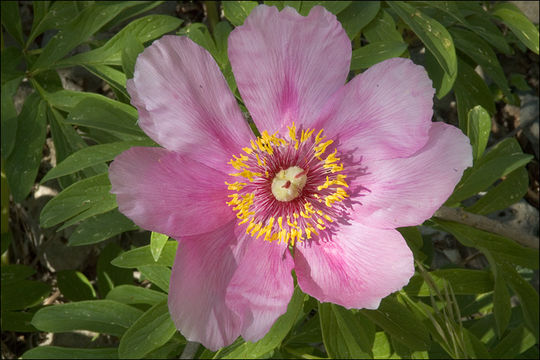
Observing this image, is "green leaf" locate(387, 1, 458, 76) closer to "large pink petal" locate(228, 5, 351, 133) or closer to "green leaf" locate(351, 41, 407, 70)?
"green leaf" locate(351, 41, 407, 70)

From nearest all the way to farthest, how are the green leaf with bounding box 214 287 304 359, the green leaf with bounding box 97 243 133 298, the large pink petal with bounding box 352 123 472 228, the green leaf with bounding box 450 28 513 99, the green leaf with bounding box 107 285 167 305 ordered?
1. the large pink petal with bounding box 352 123 472 228
2. the green leaf with bounding box 214 287 304 359
3. the green leaf with bounding box 107 285 167 305
4. the green leaf with bounding box 450 28 513 99
5. the green leaf with bounding box 97 243 133 298

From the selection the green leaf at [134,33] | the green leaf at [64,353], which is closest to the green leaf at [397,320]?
the green leaf at [64,353]

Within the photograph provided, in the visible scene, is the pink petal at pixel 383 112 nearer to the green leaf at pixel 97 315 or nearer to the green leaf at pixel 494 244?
the green leaf at pixel 494 244

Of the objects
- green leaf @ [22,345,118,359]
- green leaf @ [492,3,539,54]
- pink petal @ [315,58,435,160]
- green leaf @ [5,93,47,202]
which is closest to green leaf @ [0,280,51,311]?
green leaf @ [22,345,118,359]

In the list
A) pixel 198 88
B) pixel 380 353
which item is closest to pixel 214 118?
pixel 198 88

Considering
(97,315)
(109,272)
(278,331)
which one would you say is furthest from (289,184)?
(109,272)

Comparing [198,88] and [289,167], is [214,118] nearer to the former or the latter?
[198,88]

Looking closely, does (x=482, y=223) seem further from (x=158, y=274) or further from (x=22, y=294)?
(x=22, y=294)
